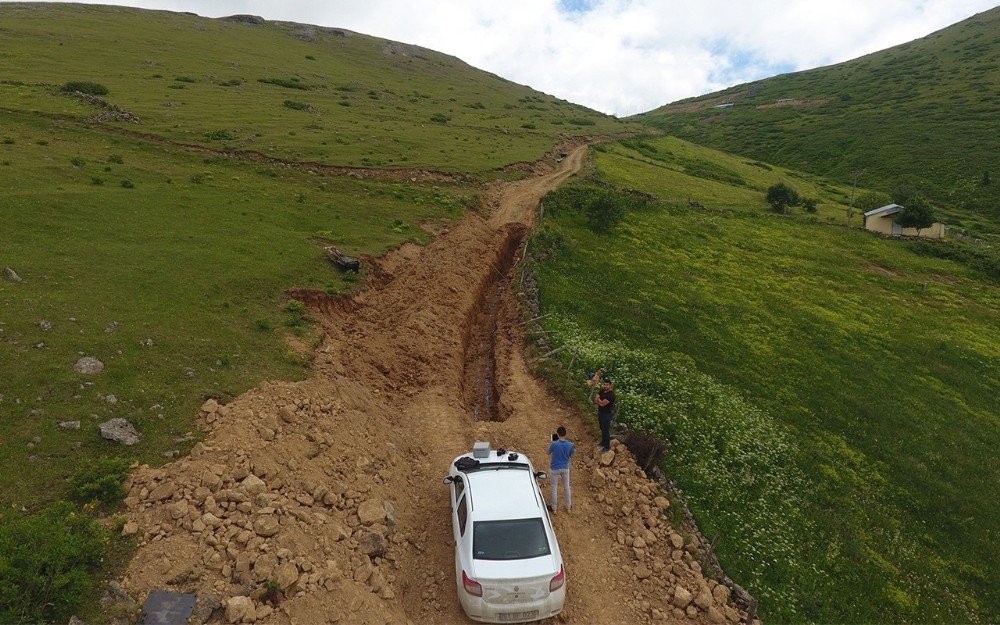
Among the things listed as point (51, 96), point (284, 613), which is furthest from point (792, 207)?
point (51, 96)

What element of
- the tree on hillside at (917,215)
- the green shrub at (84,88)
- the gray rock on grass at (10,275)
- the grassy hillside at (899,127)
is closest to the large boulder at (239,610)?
the gray rock on grass at (10,275)

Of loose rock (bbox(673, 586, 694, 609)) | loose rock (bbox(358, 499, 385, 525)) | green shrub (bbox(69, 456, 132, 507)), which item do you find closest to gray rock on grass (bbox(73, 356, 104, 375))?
green shrub (bbox(69, 456, 132, 507))

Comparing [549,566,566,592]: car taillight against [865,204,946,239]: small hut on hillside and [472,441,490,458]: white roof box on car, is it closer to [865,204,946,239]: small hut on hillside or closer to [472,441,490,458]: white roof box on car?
[472,441,490,458]: white roof box on car

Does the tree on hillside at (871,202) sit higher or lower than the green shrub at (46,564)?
higher

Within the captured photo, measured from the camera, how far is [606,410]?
16.8 meters

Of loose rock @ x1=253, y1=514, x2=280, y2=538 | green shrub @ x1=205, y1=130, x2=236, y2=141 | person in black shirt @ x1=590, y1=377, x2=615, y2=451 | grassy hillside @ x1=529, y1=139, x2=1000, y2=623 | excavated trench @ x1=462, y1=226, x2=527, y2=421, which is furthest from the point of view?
green shrub @ x1=205, y1=130, x2=236, y2=141

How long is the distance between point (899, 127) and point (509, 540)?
155619mm

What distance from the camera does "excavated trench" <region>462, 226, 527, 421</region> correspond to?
21.1 metres

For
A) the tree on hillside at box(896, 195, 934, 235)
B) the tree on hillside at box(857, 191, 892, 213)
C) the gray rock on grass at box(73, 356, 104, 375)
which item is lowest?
the gray rock on grass at box(73, 356, 104, 375)

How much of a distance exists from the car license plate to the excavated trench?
932cm

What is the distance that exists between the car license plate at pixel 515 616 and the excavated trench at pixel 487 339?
9.32 meters

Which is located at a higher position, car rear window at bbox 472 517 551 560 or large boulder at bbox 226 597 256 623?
car rear window at bbox 472 517 551 560

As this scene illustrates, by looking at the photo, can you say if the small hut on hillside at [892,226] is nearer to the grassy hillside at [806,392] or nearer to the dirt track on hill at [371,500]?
the grassy hillside at [806,392]

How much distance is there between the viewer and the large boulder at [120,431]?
12327 millimetres
